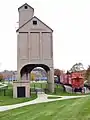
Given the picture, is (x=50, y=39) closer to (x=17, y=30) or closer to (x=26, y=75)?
(x=17, y=30)

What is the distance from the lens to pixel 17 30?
47.1m

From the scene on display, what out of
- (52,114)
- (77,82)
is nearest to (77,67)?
(77,82)

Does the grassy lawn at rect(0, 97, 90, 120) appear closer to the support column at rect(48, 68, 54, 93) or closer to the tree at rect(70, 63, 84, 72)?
the support column at rect(48, 68, 54, 93)

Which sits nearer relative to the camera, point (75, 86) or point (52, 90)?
point (52, 90)

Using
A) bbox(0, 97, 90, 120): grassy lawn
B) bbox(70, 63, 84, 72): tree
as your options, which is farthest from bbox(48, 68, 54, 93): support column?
bbox(70, 63, 84, 72): tree

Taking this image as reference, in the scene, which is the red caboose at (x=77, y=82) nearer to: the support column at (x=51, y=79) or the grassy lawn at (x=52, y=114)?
the support column at (x=51, y=79)

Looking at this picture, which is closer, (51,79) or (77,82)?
(51,79)

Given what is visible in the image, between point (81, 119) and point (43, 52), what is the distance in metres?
33.2

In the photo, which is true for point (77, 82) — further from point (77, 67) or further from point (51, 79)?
point (77, 67)

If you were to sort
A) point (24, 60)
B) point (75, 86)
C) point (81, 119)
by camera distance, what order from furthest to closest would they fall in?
point (75, 86) < point (24, 60) < point (81, 119)

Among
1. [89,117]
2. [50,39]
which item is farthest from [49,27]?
[89,117]

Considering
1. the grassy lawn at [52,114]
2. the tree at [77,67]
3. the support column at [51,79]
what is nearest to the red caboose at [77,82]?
the support column at [51,79]

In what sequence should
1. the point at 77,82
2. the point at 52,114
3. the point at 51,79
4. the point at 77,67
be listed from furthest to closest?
1. the point at 77,67
2. the point at 77,82
3. the point at 51,79
4. the point at 52,114

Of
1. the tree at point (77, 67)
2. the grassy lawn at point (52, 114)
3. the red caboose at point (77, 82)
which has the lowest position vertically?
the grassy lawn at point (52, 114)
